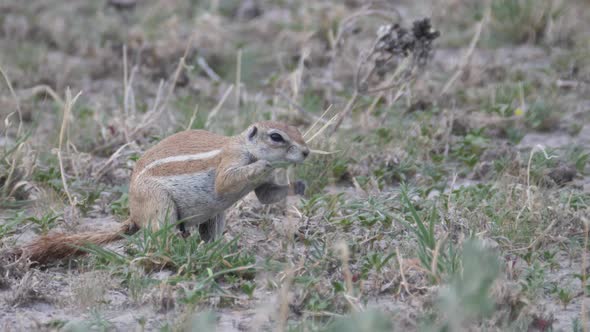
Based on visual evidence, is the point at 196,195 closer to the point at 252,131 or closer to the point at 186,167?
the point at 186,167

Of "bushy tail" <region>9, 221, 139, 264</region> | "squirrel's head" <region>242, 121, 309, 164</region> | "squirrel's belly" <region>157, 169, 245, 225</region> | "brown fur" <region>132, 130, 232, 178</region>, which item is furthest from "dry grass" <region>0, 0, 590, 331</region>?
"brown fur" <region>132, 130, 232, 178</region>

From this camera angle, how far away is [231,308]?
13.2 feet

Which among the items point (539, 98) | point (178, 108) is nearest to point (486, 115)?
point (539, 98)

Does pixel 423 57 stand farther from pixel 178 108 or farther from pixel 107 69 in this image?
pixel 107 69

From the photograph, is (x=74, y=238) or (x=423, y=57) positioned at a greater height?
(x=423, y=57)

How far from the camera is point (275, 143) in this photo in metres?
4.48

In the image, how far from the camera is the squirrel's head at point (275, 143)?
4441 millimetres

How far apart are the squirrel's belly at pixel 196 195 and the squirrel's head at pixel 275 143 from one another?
250 millimetres

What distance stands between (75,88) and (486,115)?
12.2 feet

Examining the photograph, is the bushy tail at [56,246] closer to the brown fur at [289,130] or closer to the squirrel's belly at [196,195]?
the squirrel's belly at [196,195]

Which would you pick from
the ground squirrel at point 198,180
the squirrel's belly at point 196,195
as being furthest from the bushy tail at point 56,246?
the squirrel's belly at point 196,195

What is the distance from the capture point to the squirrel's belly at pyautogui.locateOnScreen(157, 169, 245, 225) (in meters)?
4.54

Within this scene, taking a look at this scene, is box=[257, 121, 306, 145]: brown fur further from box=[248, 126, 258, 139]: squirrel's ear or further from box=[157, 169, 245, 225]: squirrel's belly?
box=[157, 169, 245, 225]: squirrel's belly

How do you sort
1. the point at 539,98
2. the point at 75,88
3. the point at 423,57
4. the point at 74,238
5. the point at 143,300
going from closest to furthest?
the point at 143,300 → the point at 74,238 → the point at 423,57 → the point at 539,98 → the point at 75,88
